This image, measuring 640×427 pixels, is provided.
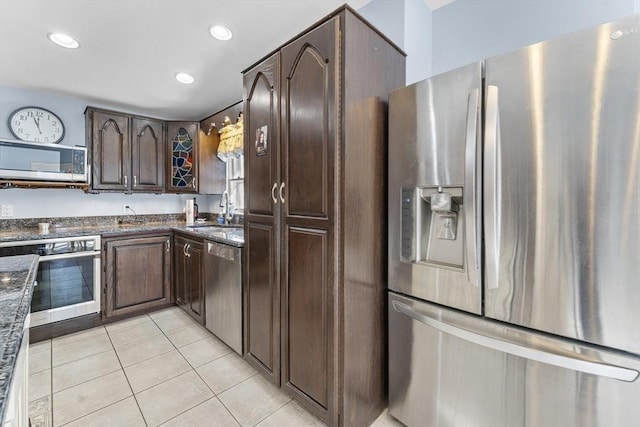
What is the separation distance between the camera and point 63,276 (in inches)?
103

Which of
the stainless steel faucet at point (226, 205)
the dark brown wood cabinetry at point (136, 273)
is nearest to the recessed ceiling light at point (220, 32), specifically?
the stainless steel faucet at point (226, 205)

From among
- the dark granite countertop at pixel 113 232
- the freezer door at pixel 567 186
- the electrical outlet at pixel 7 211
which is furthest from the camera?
the electrical outlet at pixel 7 211

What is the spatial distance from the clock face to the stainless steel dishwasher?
7.28 ft

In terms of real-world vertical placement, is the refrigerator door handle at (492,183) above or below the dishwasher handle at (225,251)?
above

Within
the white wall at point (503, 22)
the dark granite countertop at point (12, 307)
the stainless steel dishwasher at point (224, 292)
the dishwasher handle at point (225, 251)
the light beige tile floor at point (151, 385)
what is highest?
the white wall at point (503, 22)

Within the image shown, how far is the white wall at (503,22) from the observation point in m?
1.44

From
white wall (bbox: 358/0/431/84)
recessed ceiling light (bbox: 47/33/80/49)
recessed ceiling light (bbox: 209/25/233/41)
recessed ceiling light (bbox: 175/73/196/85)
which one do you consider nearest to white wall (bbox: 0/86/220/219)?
recessed ceiling light (bbox: 47/33/80/49)

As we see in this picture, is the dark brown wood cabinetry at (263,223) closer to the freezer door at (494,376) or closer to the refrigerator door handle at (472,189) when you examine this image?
the freezer door at (494,376)

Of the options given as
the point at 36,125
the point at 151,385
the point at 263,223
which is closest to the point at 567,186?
the point at 263,223

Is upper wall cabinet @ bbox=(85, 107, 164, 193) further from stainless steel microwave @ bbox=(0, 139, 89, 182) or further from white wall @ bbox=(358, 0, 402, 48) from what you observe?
white wall @ bbox=(358, 0, 402, 48)

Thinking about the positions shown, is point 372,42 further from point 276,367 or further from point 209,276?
point 209,276

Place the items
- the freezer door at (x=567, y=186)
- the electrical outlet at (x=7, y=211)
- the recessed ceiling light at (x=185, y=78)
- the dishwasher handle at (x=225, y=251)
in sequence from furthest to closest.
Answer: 1. the electrical outlet at (x=7, y=211)
2. the recessed ceiling light at (x=185, y=78)
3. the dishwasher handle at (x=225, y=251)
4. the freezer door at (x=567, y=186)

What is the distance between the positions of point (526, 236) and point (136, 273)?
3.39 m

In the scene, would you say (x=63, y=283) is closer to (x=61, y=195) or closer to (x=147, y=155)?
(x=61, y=195)
